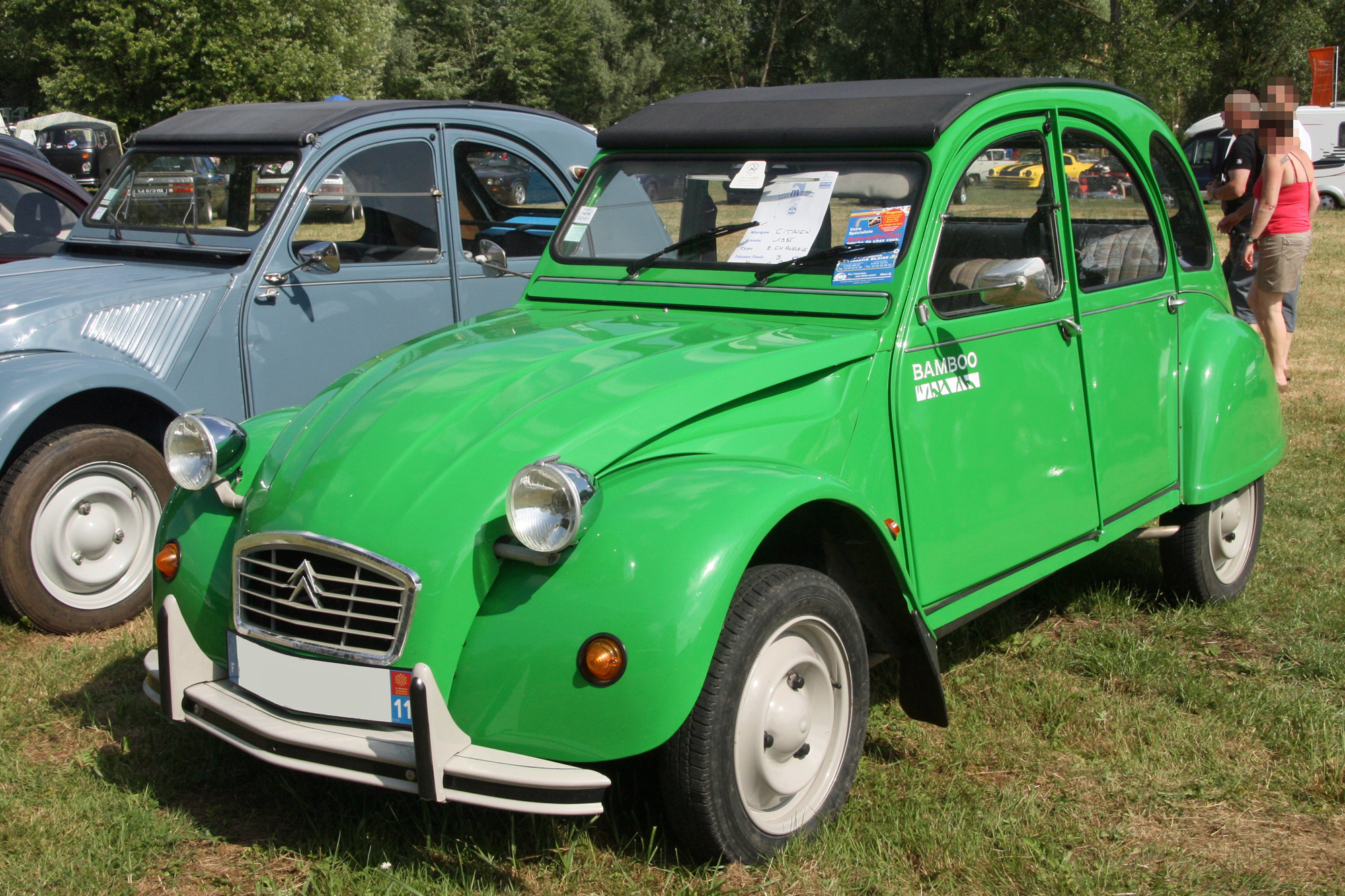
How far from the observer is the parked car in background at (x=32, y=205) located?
22.4 ft

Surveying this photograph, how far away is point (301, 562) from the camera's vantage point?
2.77 m

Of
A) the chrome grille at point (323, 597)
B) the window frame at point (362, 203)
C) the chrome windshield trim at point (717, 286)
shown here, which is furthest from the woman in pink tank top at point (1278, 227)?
the chrome grille at point (323, 597)

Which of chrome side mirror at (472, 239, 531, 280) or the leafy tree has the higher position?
the leafy tree

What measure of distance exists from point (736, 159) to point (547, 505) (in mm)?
1807

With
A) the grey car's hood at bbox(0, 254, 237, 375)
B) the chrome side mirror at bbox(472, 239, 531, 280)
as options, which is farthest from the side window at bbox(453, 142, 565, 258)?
the grey car's hood at bbox(0, 254, 237, 375)

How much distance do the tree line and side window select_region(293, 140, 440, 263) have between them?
86.7ft

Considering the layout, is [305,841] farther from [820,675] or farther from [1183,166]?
[1183,166]

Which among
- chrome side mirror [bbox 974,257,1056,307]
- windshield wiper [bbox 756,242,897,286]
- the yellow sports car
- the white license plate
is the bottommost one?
the white license plate

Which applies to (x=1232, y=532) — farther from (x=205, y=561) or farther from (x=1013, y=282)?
(x=205, y=561)

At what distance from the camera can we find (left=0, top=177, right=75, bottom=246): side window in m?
6.80

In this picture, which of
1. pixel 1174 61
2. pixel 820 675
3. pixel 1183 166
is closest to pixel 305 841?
pixel 820 675

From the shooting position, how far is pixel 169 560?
3.18m

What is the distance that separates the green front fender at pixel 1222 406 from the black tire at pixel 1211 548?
0.48 feet

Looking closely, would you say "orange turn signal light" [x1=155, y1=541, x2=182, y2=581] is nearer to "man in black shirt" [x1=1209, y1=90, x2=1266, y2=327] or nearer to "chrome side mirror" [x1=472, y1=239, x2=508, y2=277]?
"chrome side mirror" [x1=472, y1=239, x2=508, y2=277]
